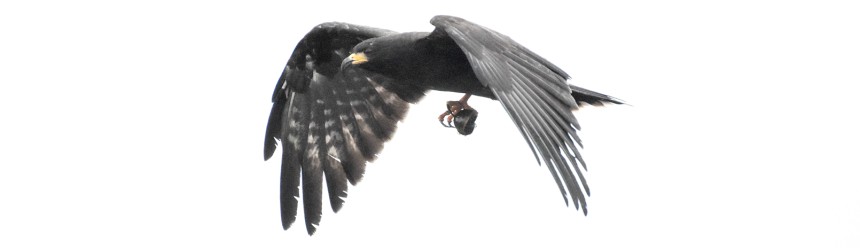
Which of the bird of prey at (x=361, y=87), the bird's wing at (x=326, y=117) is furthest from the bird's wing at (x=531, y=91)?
the bird's wing at (x=326, y=117)

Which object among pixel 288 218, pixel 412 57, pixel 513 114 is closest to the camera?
pixel 513 114

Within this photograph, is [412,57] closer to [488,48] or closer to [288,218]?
[488,48]

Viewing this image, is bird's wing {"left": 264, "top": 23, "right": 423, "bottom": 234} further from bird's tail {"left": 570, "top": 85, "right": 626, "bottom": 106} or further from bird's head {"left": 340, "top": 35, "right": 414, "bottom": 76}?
bird's tail {"left": 570, "top": 85, "right": 626, "bottom": 106}

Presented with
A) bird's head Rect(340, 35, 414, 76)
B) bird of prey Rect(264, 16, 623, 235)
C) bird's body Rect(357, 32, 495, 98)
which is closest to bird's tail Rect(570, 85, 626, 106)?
bird of prey Rect(264, 16, 623, 235)

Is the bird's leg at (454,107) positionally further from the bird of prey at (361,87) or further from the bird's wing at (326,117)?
the bird's wing at (326,117)

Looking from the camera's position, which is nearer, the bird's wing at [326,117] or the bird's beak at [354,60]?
the bird's beak at [354,60]

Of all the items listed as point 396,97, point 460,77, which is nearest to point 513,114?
point 460,77

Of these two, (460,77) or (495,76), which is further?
(460,77)

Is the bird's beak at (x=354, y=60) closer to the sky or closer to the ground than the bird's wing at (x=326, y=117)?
closer to the sky
